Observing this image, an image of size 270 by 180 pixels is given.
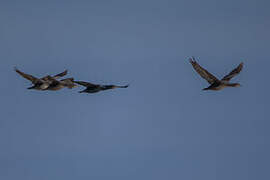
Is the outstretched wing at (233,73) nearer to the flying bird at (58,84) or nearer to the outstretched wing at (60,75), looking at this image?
the flying bird at (58,84)

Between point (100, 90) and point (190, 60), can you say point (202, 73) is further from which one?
point (100, 90)

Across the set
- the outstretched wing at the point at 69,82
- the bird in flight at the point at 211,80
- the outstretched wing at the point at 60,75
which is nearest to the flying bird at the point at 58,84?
the outstretched wing at the point at 69,82

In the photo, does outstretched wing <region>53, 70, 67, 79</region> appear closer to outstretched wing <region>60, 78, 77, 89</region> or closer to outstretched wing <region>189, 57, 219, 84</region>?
outstretched wing <region>60, 78, 77, 89</region>

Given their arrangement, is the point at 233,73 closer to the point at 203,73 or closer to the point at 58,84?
the point at 203,73

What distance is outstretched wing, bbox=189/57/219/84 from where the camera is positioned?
98.2 metres

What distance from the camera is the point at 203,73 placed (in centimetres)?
9900

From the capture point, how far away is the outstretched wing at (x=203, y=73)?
Answer: 98.2m

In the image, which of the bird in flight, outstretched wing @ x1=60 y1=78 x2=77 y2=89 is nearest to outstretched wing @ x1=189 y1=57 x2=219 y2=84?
the bird in flight

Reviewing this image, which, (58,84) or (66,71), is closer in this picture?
(58,84)

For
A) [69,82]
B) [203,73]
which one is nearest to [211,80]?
[203,73]

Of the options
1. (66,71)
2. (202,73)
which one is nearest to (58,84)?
(66,71)

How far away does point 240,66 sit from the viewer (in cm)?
10312

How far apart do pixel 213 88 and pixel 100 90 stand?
12180mm

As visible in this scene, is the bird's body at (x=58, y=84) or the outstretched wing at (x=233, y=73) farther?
the outstretched wing at (x=233, y=73)
